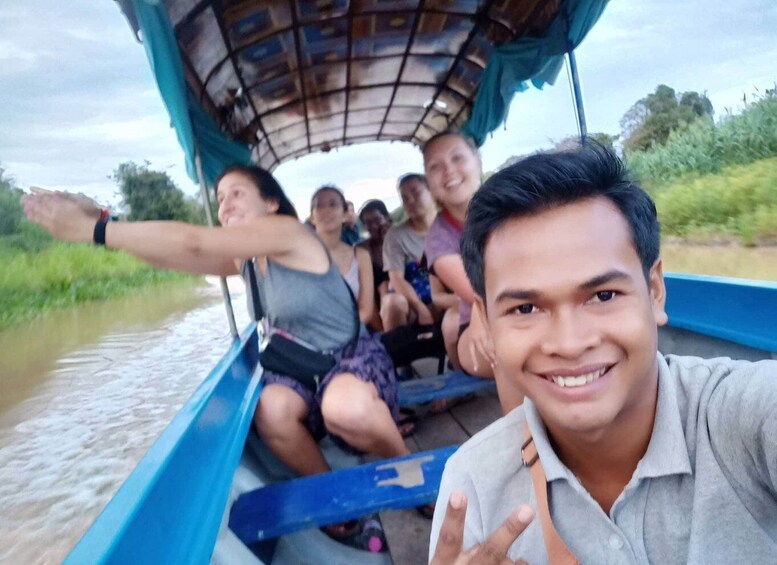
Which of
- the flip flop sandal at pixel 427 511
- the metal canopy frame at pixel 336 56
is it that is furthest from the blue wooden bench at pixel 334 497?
the metal canopy frame at pixel 336 56

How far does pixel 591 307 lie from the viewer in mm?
769

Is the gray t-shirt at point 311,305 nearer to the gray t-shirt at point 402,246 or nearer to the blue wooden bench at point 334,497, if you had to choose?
the blue wooden bench at point 334,497

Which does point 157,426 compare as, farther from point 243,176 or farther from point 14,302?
point 14,302

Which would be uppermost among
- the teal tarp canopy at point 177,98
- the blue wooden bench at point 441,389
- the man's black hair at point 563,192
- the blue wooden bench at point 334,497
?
the teal tarp canopy at point 177,98

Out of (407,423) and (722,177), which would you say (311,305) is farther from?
(722,177)

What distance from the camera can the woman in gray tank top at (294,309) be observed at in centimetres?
161

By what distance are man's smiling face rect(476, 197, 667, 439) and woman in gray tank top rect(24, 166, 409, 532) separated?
0.97 meters

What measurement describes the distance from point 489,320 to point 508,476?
0.25 meters

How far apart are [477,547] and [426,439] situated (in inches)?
65.0

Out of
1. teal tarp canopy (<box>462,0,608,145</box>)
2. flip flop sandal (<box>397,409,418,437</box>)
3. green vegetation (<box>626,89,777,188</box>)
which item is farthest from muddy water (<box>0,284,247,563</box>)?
green vegetation (<box>626,89,777,188</box>)

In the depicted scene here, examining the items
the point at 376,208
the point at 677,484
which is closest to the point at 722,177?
the point at 376,208

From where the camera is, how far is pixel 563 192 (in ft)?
2.74

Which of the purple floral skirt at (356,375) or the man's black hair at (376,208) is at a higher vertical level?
the man's black hair at (376,208)

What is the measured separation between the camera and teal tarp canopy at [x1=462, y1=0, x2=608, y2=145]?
246 cm
